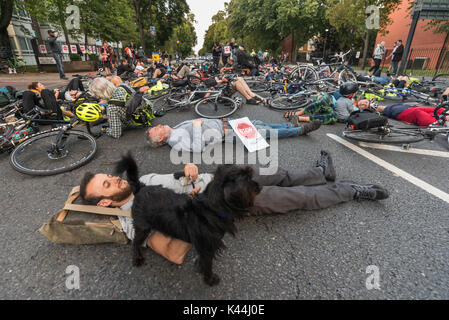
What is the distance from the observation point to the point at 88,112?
3.67 m

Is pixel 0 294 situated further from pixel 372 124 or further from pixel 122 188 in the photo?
pixel 372 124

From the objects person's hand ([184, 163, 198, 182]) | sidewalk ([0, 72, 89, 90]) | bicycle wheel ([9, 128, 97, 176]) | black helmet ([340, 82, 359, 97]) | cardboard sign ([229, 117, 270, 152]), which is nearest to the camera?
person's hand ([184, 163, 198, 182])

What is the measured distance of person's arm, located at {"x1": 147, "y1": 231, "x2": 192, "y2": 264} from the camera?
1.75m

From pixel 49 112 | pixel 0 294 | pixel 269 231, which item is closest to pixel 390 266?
pixel 269 231

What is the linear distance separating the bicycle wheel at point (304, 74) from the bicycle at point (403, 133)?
16.4 ft

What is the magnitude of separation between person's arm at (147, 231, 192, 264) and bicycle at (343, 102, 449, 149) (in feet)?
12.6

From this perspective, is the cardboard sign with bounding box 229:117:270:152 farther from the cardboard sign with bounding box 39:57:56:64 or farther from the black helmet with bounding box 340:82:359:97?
the cardboard sign with bounding box 39:57:56:64

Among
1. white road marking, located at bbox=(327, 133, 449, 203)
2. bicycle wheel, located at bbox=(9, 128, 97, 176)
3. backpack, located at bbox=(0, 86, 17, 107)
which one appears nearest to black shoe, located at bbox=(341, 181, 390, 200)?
white road marking, located at bbox=(327, 133, 449, 203)

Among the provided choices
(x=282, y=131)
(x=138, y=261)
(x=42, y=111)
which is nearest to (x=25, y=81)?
(x=42, y=111)

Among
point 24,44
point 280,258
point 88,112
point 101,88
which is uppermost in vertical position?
point 24,44

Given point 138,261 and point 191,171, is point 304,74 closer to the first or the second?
point 191,171

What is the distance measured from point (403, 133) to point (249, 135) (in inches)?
113

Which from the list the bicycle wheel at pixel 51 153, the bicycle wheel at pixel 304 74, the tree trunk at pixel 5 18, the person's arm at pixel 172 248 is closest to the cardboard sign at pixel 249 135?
the person's arm at pixel 172 248

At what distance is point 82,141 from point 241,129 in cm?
342
